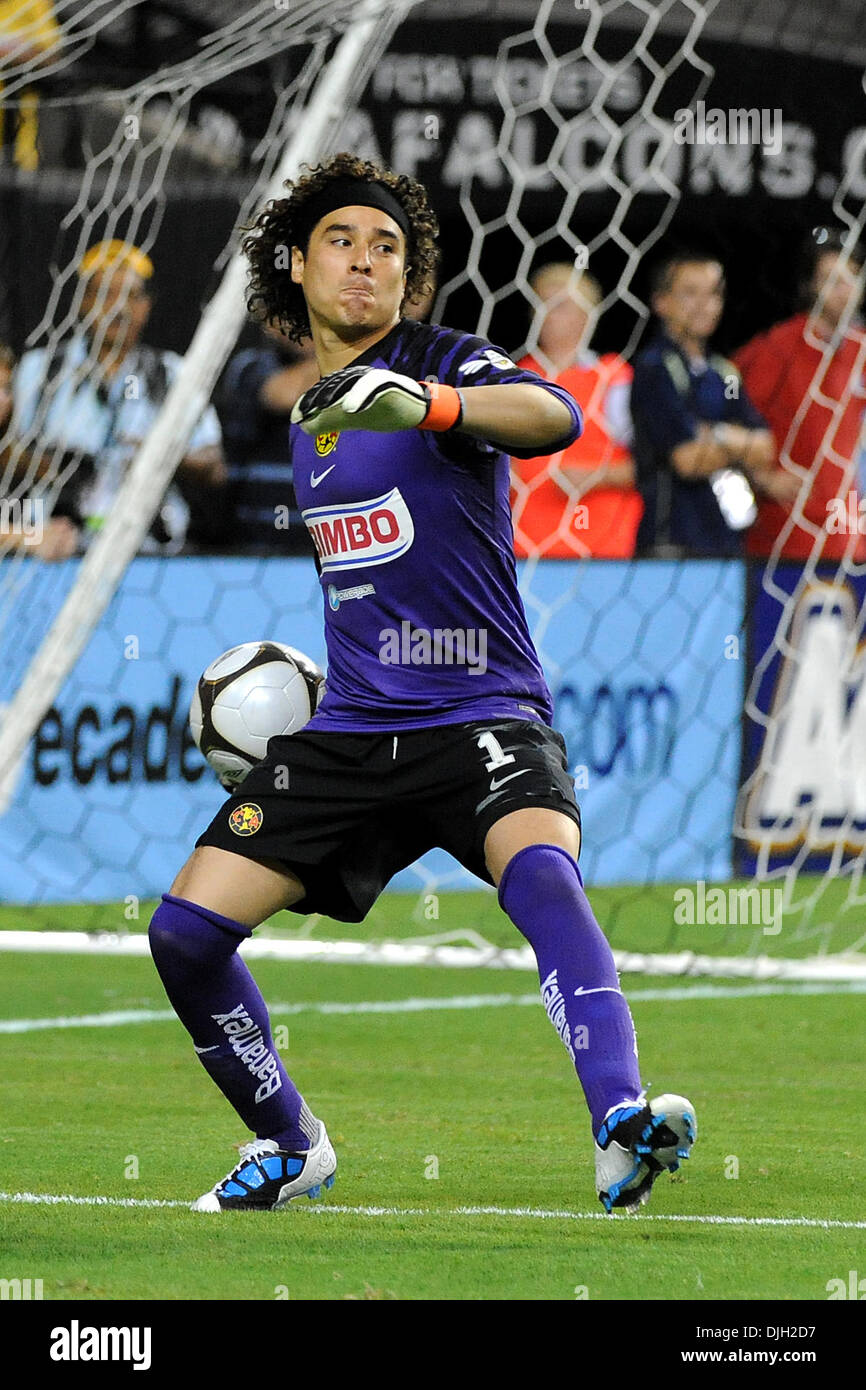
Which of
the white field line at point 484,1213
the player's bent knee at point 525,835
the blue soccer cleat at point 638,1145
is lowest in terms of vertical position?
the white field line at point 484,1213

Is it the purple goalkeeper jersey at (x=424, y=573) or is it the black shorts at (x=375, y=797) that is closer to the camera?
the black shorts at (x=375, y=797)

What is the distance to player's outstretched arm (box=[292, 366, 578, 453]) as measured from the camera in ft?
12.9

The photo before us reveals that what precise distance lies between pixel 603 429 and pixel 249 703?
15.8 feet

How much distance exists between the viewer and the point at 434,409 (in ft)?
13.2

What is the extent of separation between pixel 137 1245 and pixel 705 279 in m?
6.15

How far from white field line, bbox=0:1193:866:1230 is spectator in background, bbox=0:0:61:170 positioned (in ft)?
15.6

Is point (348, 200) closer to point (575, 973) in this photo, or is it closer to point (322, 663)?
point (575, 973)

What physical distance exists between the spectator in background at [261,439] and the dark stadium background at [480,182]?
1.37 ft

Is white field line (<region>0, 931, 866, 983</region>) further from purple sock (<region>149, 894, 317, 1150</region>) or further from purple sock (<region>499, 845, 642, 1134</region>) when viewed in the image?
purple sock (<region>499, 845, 642, 1134</region>)

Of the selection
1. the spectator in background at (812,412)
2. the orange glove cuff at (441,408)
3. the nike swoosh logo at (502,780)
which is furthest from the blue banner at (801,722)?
the orange glove cuff at (441,408)

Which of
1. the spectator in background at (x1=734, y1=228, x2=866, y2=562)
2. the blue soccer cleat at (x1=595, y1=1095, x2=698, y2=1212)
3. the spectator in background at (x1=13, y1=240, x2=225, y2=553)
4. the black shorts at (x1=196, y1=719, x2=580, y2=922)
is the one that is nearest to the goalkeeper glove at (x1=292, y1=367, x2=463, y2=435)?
the black shorts at (x1=196, y1=719, x2=580, y2=922)

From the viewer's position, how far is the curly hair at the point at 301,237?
15.8ft

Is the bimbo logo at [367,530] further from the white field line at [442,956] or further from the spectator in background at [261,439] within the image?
the spectator in background at [261,439]

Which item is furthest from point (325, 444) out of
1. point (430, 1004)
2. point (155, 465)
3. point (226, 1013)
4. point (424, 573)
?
point (155, 465)
